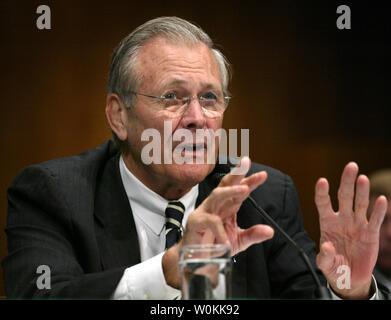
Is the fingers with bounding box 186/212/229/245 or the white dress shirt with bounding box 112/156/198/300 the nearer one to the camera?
the fingers with bounding box 186/212/229/245

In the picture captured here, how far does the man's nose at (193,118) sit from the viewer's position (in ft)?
6.25

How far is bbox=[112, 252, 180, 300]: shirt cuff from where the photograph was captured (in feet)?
4.64

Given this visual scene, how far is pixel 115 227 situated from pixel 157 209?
0.63 ft

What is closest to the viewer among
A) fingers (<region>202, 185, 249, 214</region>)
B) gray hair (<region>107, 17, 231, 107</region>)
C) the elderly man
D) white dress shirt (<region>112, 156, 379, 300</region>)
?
fingers (<region>202, 185, 249, 214</region>)

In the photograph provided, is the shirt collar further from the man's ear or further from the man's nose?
the man's nose

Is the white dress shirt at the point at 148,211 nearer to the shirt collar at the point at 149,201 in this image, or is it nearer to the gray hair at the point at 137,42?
the shirt collar at the point at 149,201

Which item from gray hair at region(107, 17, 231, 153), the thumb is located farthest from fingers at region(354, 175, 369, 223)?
gray hair at region(107, 17, 231, 153)

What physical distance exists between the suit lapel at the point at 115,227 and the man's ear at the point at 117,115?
0.72ft

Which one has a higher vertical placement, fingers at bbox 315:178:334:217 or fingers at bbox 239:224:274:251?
fingers at bbox 315:178:334:217

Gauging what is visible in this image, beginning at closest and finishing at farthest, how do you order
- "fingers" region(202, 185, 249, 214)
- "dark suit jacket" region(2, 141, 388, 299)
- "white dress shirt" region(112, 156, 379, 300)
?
"fingers" region(202, 185, 249, 214) → "dark suit jacket" region(2, 141, 388, 299) → "white dress shirt" region(112, 156, 379, 300)

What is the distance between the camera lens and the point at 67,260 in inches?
65.9

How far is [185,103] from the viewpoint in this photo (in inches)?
76.6

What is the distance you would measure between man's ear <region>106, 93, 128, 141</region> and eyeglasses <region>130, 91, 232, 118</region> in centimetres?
13

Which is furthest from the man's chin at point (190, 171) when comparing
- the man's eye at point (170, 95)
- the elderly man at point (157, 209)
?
the man's eye at point (170, 95)
